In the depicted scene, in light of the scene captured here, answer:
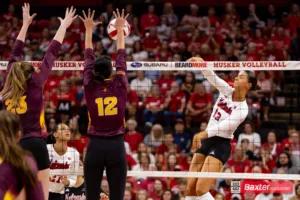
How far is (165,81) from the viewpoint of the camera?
15.6 metres

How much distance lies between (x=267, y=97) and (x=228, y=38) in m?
2.71

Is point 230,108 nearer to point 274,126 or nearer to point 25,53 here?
point 274,126

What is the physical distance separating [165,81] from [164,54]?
5.12ft

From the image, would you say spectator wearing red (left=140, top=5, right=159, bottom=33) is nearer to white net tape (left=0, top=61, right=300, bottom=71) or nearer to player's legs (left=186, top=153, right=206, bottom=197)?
white net tape (left=0, top=61, right=300, bottom=71)

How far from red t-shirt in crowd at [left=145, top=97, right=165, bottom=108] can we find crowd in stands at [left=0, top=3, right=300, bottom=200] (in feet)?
0.07

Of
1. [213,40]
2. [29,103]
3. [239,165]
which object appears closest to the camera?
[29,103]

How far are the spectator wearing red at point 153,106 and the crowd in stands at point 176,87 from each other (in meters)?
0.02

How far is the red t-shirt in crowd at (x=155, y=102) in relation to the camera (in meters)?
14.8

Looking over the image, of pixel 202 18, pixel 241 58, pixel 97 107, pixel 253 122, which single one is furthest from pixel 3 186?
pixel 202 18

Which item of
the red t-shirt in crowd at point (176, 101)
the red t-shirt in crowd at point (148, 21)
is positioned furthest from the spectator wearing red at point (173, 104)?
the red t-shirt in crowd at point (148, 21)

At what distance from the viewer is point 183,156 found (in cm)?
1346

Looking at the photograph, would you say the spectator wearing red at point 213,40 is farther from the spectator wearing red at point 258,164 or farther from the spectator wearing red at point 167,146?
the spectator wearing red at point 258,164

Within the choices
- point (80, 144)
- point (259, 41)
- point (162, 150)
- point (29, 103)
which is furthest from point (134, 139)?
point (29, 103)

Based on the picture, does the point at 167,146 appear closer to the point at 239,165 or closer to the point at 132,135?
the point at 132,135
